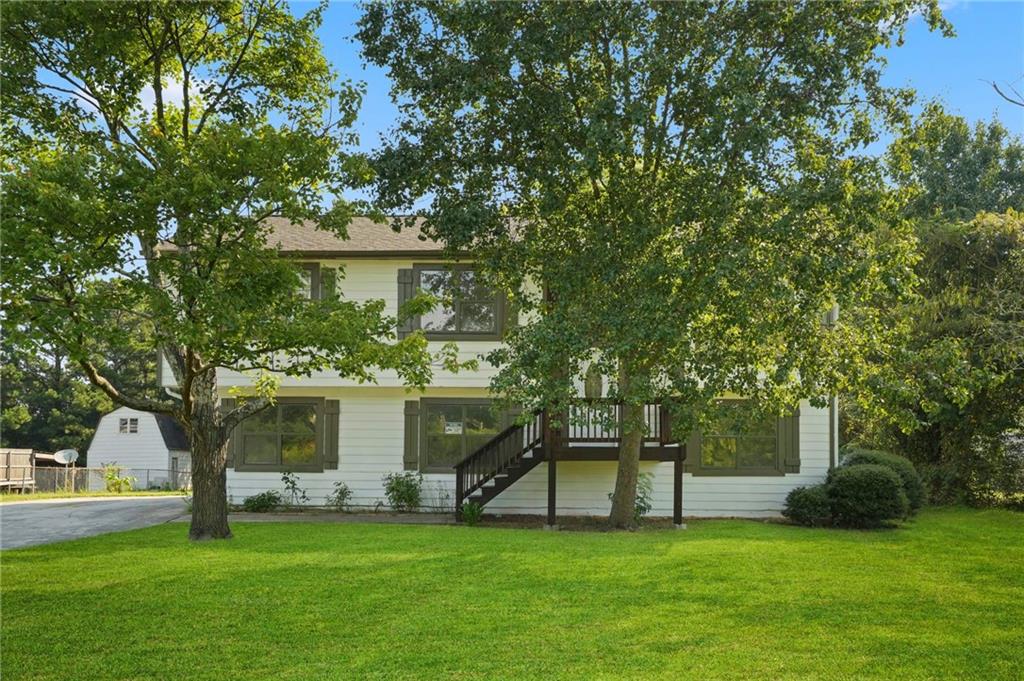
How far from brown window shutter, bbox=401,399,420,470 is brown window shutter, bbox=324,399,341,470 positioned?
1.53 metres

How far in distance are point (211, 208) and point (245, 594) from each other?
4.48 metres

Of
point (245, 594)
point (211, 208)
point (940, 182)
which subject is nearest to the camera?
point (245, 594)

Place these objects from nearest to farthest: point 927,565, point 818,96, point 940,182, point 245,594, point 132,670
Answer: point 132,670 → point 245,594 → point 927,565 → point 818,96 → point 940,182

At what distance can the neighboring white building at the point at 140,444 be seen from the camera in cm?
4125

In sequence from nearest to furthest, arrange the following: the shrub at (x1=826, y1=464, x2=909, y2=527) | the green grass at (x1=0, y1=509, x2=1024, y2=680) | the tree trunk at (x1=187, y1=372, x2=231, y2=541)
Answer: the green grass at (x1=0, y1=509, x2=1024, y2=680)
the tree trunk at (x1=187, y1=372, x2=231, y2=541)
the shrub at (x1=826, y1=464, x2=909, y2=527)

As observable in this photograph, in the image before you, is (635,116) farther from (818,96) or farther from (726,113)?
(818,96)

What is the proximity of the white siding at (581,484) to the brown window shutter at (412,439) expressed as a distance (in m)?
0.20

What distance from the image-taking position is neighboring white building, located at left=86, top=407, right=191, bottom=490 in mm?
41250

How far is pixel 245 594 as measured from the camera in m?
9.70

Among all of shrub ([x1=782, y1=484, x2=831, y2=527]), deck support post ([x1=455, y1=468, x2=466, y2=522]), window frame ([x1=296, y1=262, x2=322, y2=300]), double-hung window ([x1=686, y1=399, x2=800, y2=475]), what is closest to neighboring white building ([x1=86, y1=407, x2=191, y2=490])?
window frame ([x1=296, y1=262, x2=322, y2=300])

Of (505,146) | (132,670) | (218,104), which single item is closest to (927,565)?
→ (505,146)

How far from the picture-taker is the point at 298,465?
67.0 feet

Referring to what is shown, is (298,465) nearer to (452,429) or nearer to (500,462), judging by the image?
(452,429)

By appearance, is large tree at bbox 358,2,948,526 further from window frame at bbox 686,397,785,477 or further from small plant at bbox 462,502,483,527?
window frame at bbox 686,397,785,477
